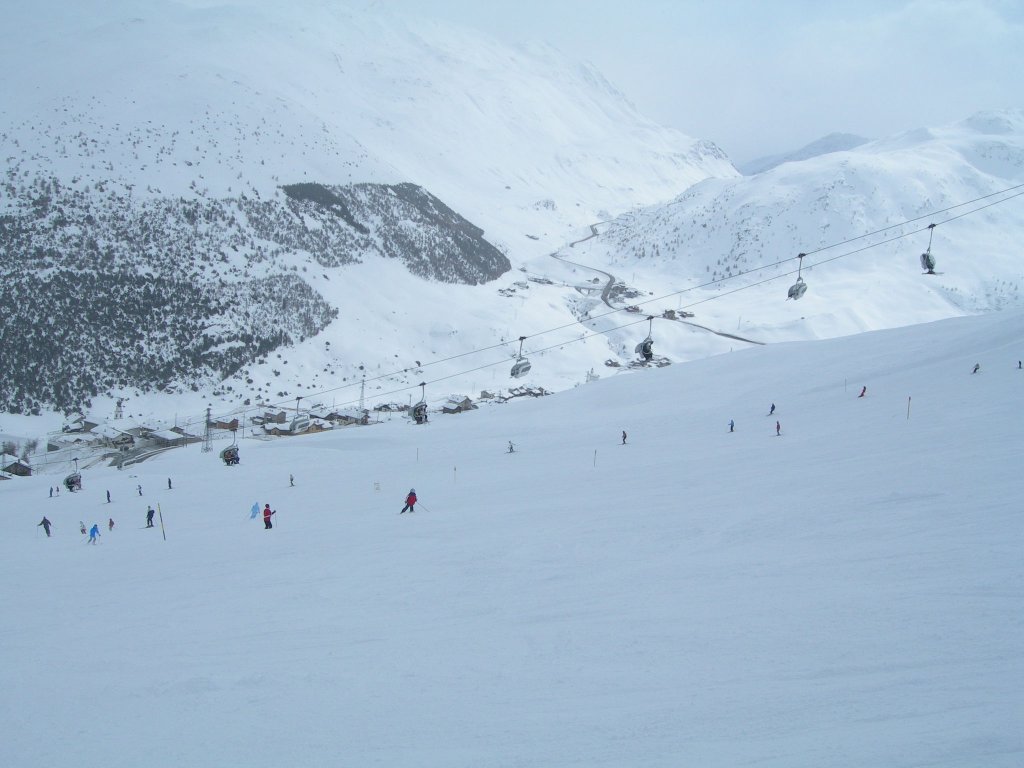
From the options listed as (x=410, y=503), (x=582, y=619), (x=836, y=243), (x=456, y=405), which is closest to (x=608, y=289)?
(x=836, y=243)

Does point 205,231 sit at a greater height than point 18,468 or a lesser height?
greater

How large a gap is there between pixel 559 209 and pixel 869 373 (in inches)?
5104

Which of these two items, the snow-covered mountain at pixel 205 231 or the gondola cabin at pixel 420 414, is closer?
→ the gondola cabin at pixel 420 414

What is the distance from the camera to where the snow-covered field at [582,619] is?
583cm

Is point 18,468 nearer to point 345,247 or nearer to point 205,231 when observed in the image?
point 205,231

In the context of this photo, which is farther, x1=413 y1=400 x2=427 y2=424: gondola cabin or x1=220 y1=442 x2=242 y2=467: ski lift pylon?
x1=413 y1=400 x2=427 y2=424: gondola cabin

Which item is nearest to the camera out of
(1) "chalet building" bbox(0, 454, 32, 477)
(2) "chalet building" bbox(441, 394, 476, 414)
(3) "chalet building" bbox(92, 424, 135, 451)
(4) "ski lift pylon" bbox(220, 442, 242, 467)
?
(4) "ski lift pylon" bbox(220, 442, 242, 467)

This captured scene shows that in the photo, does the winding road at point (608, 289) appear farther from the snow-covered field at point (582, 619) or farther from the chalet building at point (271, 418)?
the snow-covered field at point (582, 619)

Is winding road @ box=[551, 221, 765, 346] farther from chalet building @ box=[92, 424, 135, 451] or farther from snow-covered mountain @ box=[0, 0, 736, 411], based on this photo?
chalet building @ box=[92, 424, 135, 451]

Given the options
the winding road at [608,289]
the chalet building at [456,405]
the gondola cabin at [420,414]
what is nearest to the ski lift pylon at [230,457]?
the gondola cabin at [420,414]

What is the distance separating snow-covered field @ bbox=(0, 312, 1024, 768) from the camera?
583cm

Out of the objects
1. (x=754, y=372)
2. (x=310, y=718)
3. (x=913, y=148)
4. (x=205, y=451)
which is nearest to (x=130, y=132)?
(x=205, y=451)

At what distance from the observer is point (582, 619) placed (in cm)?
846

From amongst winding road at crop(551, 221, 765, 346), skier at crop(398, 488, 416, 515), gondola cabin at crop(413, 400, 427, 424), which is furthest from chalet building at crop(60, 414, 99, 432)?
winding road at crop(551, 221, 765, 346)
